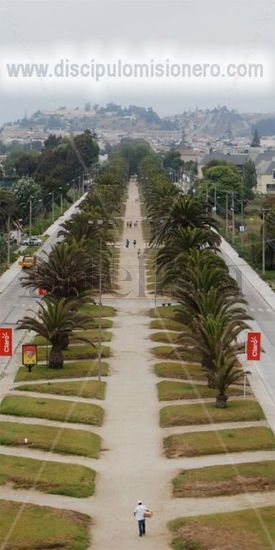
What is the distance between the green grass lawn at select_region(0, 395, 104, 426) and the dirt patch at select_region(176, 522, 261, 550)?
10.2 metres

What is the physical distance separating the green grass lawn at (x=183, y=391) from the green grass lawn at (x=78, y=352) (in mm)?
5159

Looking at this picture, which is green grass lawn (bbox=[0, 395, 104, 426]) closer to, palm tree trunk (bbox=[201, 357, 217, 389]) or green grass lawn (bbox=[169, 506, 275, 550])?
palm tree trunk (bbox=[201, 357, 217, 389])

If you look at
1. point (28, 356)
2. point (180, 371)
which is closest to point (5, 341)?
point (28, 356)

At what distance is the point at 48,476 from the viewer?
3048cm

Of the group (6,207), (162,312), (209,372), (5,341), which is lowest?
(162,312)

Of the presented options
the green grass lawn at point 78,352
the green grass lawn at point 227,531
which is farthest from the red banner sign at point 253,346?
the green grass lawn at point 227,531

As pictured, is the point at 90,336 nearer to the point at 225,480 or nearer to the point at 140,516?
the point at 225,480

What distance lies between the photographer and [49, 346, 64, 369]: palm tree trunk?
4453 centimetres

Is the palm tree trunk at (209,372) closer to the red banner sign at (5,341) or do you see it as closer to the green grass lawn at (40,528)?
the red banner sign at (5,341)

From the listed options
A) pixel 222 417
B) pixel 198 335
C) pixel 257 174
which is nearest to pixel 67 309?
pixel 198 335

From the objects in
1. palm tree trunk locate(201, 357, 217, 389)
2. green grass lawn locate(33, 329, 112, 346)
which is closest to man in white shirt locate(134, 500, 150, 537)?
palm tree trunk locate(201, 357, 217, 389)

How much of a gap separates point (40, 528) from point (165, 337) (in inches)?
1025

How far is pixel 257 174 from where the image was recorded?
162m

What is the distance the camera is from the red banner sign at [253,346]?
137 feet
